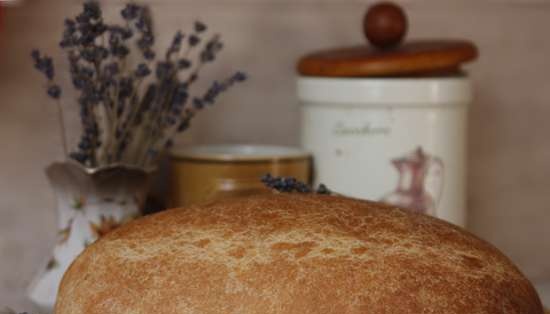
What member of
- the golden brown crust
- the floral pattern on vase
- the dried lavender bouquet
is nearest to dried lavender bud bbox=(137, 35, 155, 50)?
the dried lavender bouquet

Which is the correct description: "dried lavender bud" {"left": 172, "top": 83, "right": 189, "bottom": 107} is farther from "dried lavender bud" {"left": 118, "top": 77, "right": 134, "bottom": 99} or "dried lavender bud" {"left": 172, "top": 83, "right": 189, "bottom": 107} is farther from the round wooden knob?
the round wooden knob

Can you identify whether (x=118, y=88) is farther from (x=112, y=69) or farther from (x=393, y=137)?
(x=393, y=137)

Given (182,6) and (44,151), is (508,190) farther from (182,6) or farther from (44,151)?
(44,151)

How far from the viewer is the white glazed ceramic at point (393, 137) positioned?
0.86 m

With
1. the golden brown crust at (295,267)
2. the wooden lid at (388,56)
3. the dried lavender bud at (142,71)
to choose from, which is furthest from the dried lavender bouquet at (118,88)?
the golden brown crust at (295,267)

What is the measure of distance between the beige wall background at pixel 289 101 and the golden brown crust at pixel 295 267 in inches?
14.9

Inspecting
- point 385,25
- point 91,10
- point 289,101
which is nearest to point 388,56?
point 385,25

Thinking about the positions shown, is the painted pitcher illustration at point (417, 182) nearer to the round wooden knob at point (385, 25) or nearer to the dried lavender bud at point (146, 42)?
the round wooden knob at point (385, 25)

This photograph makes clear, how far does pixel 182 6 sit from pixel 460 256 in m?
0.54

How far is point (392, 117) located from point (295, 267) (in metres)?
0.37

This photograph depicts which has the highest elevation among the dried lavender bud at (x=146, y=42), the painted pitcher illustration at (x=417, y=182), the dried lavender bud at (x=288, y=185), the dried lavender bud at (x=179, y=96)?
the dried lavender bud at (x=146, y=42)

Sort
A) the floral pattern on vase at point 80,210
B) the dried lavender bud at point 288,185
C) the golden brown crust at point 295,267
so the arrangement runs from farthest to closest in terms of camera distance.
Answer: the floral pattern on vase at point 80,210 < the dried lavender bud at point 288,185 < the golden brown crust at point 295,267

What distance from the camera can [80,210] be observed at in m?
0.77

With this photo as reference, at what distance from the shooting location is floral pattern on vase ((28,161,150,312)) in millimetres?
763
